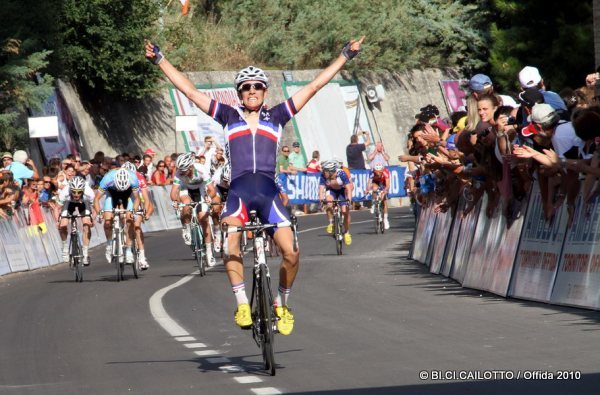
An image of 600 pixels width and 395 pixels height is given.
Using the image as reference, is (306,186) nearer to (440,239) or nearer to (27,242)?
(27,242)

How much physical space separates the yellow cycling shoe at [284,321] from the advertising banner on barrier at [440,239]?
898 centimetres

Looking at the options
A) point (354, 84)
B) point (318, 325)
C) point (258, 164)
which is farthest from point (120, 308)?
point (354, 84)

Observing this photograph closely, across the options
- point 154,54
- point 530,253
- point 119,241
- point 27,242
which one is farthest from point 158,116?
point 154,54

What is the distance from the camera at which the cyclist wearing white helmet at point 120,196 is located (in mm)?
23578

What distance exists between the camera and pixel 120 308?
699 inches

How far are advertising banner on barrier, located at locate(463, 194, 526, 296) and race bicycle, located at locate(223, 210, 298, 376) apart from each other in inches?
207

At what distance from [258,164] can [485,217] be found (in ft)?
21.8

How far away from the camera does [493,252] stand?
56.4 ft

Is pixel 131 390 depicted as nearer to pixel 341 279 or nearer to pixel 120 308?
pixel 120 308

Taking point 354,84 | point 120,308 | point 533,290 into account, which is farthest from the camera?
point 354,84

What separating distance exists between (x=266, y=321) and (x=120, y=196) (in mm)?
13143

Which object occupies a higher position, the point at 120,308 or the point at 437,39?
the point at 437,39

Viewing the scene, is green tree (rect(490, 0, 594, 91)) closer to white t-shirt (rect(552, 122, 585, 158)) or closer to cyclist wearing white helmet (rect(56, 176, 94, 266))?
cyclist wearing white helmet (rect(56, 176, 94, 266))

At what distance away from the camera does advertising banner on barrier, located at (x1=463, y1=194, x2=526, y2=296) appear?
1656cm
